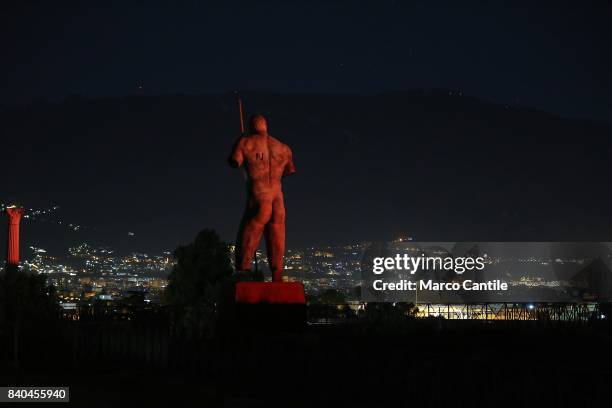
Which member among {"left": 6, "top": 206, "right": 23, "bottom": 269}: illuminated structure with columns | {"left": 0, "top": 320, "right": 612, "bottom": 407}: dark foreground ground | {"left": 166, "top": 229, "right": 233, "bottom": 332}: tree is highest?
{"left": 6, "top": 206, "right": 23, "bottom": 269}: illuminated structure with columns

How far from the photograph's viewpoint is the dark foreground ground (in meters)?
8.53

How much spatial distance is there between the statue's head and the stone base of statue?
8.17 feet


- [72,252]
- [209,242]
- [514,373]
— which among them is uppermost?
[72,252]

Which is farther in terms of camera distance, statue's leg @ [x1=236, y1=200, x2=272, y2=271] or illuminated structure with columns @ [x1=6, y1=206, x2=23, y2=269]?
illuminated structure with columns @ [x1=6, y1=206, x2=23, y2=269]

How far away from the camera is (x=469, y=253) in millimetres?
33250

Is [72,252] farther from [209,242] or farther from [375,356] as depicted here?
[375,356]

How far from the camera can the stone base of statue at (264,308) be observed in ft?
47.0

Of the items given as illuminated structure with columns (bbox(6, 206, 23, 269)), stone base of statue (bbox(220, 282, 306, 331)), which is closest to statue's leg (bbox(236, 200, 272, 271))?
stone base of statue (bbox(220, 282, 306, 331))

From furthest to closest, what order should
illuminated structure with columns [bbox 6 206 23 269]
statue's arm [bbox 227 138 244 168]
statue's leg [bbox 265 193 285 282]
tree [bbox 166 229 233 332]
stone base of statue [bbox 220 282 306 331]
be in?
illuminated structure with columns [bbox 6 206 23 269], tree [bbox 166 229 233 332], statue's leg [bbox 265 193 285 282], statue's arm [bbox 227 138 244 168], stone base of statue [bbox 220 282 306 331]

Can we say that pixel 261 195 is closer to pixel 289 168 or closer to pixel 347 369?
pixel 289 168

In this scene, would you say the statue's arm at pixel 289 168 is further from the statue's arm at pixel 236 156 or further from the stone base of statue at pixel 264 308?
the stone base of statue at pixel 264 308

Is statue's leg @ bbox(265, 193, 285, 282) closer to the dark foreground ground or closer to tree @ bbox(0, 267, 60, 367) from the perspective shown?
the dark foreground ground

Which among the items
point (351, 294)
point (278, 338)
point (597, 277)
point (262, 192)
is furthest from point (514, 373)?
point (351, 294)

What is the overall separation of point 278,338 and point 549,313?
369 inches
